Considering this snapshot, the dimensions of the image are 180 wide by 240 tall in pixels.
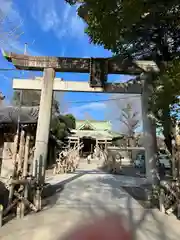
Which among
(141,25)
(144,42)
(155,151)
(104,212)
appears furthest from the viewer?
(155,151)

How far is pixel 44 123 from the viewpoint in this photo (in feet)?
28.1

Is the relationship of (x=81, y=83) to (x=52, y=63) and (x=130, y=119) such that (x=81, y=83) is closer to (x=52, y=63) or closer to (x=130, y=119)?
(x=52, y=63)

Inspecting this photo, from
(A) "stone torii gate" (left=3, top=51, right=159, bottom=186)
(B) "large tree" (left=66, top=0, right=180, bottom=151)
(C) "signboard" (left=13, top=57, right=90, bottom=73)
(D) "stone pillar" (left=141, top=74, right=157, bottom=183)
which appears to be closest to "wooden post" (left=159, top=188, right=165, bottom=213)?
(B) "large tree" (left=66, top=0, right=180, bottom=151)

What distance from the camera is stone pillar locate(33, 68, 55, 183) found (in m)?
8.09

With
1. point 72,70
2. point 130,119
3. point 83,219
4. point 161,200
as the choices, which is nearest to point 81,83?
point 72,70

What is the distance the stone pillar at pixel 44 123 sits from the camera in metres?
8.09

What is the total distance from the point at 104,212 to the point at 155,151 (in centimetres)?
358

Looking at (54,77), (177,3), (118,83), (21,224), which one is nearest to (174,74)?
(177,3)

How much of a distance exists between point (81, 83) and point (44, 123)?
2111 millimetres

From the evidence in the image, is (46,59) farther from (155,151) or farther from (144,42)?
(155,151)

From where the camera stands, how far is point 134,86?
9.41 metres

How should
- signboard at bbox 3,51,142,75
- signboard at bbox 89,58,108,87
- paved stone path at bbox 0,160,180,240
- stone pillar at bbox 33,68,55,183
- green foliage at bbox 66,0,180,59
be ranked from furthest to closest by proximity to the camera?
1. signboard at bbox 89,58,108,87
2. signboard at bbox 3,51,142,75
3. stone pillar at bbox 33,68,55,183
4. paved stone path at bbox 0,160,180,240
5. green foliage at bbox 66,0,180,59

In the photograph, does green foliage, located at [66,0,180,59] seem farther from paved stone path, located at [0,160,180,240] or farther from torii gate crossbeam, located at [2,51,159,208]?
paved stone path, located at [0,160,180,240]

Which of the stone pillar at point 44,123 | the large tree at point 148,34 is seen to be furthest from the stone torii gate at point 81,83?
the large tree at point 148,34
